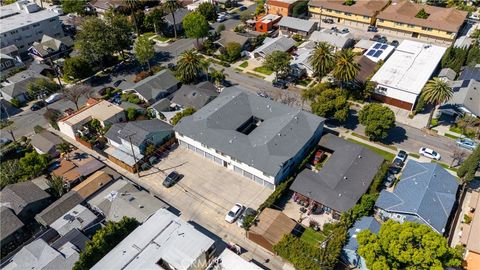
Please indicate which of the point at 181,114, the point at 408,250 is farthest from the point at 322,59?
the point at 408,250

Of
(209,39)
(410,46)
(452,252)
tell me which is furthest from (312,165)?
(209,39)

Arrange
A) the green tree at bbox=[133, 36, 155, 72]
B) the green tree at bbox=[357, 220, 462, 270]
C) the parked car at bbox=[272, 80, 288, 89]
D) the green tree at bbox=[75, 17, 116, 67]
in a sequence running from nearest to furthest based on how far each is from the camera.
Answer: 1. the green tree at bbox=[357, 220, 462, 270]
2. the parked car at bbox=[272, 80, 288, 89]
3. the green tree at bbox=[75, 17, 116, 67]
4. the green tree at bbox=[133, 36, 155, 72]

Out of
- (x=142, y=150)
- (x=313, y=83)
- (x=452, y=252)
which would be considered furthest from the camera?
(x=313, y=83)

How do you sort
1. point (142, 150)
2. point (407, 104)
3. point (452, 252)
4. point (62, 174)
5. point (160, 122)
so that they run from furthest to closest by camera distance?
point (407, 104), point (160, 122), point (142, 150), point (62, 174), point (452, 252)

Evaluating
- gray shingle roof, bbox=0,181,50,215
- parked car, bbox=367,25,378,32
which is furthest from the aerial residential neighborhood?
gray shingle roof, bbox=0,181,50,215

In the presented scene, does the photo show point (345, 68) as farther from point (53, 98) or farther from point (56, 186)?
point (53, 98)

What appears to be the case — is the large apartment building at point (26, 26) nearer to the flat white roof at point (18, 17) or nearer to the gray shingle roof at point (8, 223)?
the flat white roof at point (18, 17)

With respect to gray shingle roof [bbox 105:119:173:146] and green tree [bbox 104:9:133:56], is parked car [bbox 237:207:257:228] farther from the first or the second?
green tree [bbox 104:9:133:56]

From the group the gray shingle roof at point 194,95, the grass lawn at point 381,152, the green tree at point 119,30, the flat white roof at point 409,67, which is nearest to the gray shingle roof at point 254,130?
the gray shingle roof at point 194,95

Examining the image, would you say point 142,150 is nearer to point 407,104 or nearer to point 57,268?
point 57,268
